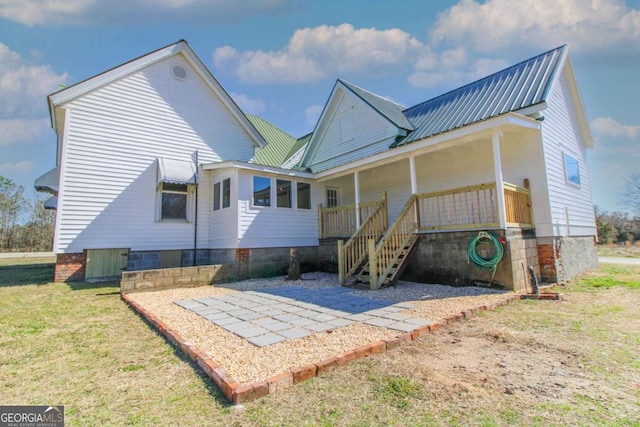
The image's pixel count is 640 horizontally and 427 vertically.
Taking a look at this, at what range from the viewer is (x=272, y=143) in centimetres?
1811

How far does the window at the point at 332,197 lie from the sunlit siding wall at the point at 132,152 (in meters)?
5.04

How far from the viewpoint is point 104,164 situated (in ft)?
34.3

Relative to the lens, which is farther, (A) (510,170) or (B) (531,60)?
(B) (531,60)

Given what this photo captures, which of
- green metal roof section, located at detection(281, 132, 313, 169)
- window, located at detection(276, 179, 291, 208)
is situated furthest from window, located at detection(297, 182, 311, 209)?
green metal roof section, located at detection(281, 132, 313, 169)

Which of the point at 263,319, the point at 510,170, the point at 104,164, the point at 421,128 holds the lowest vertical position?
the point at 263,319

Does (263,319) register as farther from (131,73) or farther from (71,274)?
(131,73)

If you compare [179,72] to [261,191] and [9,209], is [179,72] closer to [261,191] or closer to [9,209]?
[261,191]

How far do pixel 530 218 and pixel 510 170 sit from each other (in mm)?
1571

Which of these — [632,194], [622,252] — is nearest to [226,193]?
[622,252]

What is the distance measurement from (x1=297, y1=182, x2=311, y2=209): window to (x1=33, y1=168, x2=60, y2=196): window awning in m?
10.3

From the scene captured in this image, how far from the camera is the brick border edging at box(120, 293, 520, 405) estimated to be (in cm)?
254

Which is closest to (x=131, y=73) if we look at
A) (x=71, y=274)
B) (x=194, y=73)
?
(x=194, y=73)

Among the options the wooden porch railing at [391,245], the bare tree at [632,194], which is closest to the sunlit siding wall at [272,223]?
the wooden porch railing at [391,245]

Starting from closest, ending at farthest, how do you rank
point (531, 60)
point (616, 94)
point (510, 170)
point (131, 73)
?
point (510, 170) < point (531, 60) < point (131, 73) < point (616, 94)
